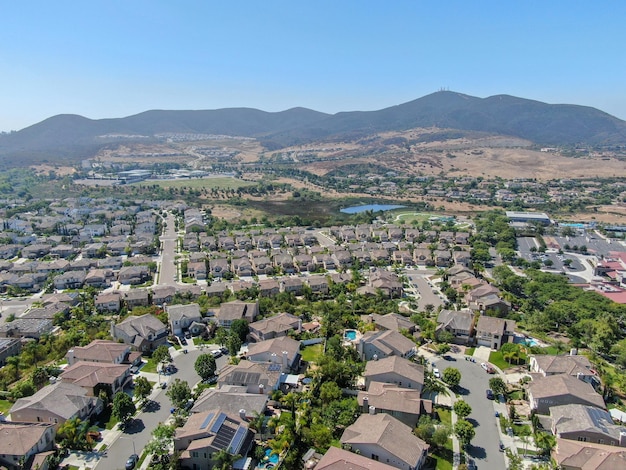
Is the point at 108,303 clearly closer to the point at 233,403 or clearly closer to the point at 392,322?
the point at 233,403

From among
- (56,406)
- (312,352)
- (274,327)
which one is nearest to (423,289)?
(312,352)

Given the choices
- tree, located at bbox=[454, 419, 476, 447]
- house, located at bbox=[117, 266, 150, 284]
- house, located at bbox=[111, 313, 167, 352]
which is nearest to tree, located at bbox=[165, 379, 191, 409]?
house, located at bbox=[111, 313, 167, 352]

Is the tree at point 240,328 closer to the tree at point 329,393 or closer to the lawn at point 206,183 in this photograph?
the tree at point 329,393

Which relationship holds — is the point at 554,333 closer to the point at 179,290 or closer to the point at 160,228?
the point at 179,290

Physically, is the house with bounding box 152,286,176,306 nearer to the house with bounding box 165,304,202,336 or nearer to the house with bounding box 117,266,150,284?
the house with bounding box 165,304,202,336

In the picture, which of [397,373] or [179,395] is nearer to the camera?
[179,395]

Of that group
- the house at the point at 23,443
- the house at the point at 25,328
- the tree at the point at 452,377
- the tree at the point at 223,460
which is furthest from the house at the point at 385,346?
the house at the point at 25,328

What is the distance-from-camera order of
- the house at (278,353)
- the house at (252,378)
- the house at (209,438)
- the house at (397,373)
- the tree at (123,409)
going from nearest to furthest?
the house at (209,438) → the tree at (123,409) → the house at (252,378) → the house at (397,373) → the house at (278,353)

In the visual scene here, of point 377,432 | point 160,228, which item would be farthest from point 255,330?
point 160,228
